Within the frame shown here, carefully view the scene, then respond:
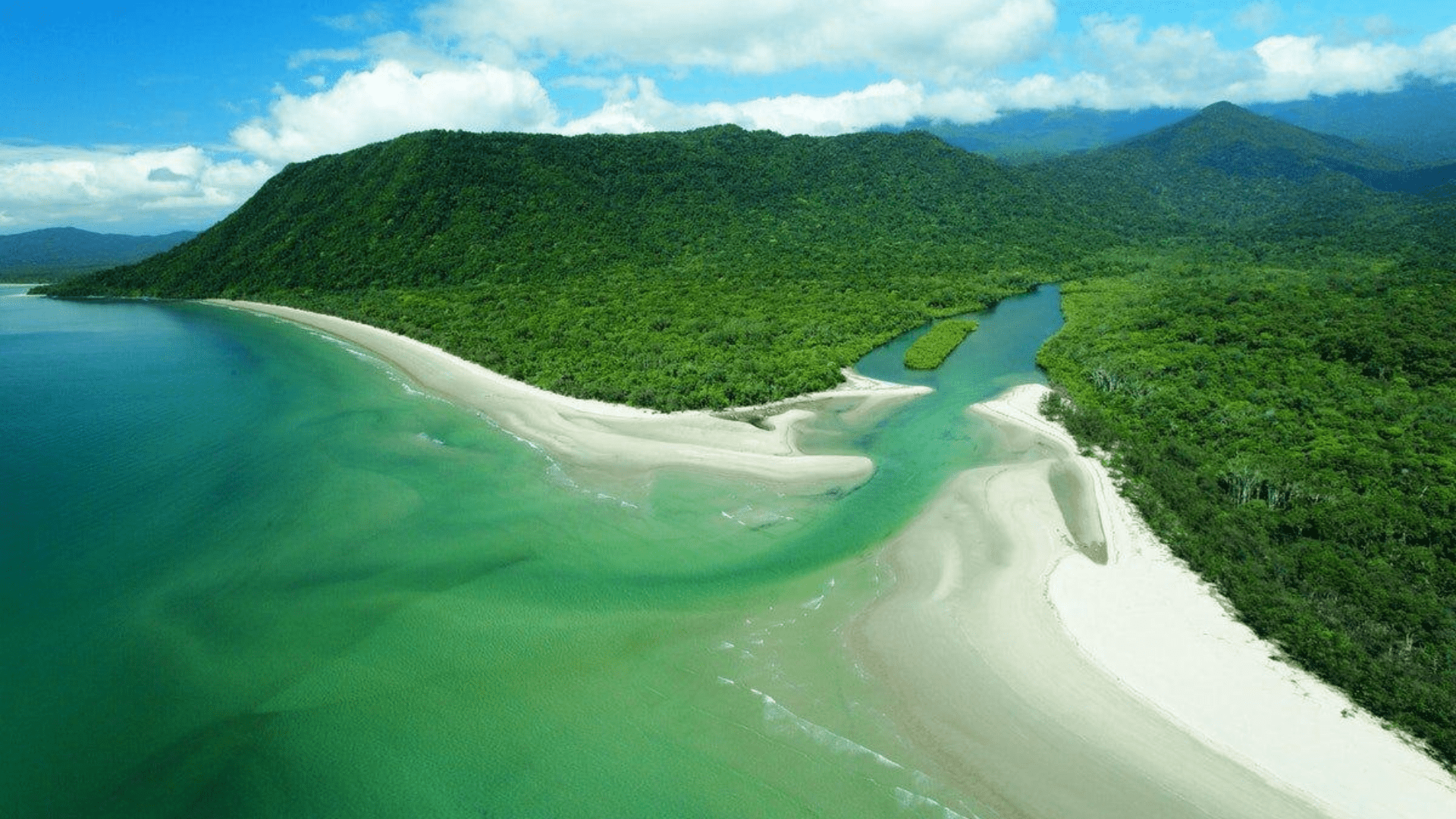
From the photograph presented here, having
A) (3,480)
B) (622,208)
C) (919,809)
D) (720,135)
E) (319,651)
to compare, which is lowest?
(919,809)

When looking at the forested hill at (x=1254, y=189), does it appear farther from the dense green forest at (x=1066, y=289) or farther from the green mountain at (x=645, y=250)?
the green mountain at (x=645, y=250)

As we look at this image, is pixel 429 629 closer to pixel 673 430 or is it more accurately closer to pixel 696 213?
pixel 673 430

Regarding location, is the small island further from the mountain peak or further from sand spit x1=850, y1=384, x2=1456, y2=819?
the mountain peak

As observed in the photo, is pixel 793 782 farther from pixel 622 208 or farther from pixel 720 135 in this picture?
pixel 720 135

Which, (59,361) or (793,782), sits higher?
(59,361)

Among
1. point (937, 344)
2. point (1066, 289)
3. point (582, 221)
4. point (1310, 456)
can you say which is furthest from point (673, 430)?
point (582, 221)

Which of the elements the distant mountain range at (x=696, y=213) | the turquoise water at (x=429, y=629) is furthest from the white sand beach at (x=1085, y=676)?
the distant mountain range at (x=696, y=213)

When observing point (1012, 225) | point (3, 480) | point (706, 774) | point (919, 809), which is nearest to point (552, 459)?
point (706, 774)
